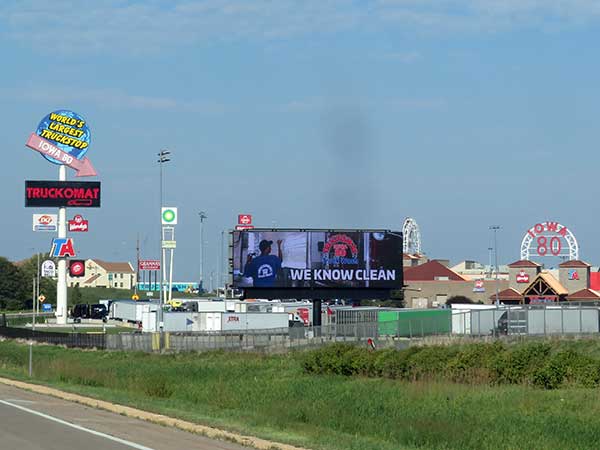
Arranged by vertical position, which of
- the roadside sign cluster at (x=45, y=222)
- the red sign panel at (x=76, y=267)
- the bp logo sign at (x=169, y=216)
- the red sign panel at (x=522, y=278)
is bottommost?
the red sign panel at (x=522, y=278)

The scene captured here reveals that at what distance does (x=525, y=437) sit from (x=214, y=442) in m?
7.08

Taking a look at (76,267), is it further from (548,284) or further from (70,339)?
(548,284)

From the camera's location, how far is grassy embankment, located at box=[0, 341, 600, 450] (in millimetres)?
22500

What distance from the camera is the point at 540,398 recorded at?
96.8 feet

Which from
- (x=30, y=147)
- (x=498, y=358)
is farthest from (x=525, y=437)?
(x=30, y=147)

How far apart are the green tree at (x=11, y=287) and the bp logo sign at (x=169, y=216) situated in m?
74.1

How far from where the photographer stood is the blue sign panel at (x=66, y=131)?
317 feet

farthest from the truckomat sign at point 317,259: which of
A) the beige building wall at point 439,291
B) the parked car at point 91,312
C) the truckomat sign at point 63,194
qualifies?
the beige building wall at point 439,291

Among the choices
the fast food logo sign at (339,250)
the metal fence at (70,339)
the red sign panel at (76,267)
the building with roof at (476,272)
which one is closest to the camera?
the fast food logo sign at (339,250)

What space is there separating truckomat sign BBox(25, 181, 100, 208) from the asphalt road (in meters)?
68.6

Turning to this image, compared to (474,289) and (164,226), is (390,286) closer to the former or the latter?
(164,226)

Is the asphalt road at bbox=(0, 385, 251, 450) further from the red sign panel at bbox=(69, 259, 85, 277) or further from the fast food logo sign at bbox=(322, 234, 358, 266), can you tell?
the red sign panel at bbox=(69, 259, 85, 277)

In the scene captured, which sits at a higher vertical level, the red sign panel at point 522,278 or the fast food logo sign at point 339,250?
the fast food logo sign at point 339,250

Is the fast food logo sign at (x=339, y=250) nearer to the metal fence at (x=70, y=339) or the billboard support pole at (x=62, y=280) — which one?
the metal fence at (x=70, y=339)
